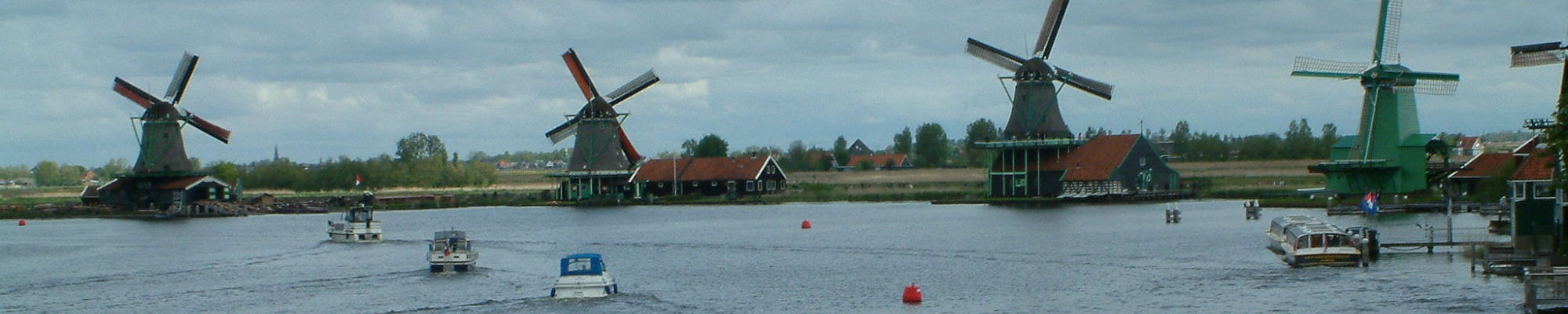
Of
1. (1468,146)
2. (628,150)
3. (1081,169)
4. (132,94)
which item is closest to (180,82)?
(132,94)

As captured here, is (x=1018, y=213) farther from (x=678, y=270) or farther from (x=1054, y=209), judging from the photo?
(x=678, y=270)

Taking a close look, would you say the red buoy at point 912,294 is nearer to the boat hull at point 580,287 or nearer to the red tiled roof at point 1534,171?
the boat hull at point 580,287

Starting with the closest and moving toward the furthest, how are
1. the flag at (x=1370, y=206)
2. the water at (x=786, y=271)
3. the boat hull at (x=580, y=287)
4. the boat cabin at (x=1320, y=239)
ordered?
the water at (x=786, y=271), the boat hull at (x=580, y=287), the boat cabin at (x=1320, y=239), the flag at (x=1370, y=206)

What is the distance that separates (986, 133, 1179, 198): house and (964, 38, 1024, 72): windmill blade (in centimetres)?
524

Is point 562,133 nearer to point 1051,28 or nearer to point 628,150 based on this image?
point 628,150

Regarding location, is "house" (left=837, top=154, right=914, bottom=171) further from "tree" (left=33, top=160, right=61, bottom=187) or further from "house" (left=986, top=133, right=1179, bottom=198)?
"tree" (left=33, top=160, right=61, bottom=187)

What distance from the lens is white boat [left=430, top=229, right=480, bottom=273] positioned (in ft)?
152

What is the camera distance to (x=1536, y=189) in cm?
4125

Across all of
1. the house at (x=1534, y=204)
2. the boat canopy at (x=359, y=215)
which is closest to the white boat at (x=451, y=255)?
the boat canopy at (x=359, y=215)

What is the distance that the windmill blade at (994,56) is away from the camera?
10112cm

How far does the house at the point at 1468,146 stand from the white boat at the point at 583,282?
329 ft

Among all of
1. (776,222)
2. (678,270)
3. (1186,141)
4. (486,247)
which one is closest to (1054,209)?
(776,222)

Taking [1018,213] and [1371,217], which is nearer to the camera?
[1371,217]

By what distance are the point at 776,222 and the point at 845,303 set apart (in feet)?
136
